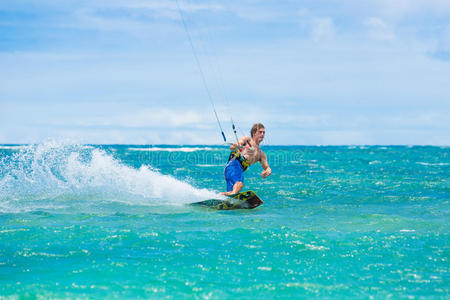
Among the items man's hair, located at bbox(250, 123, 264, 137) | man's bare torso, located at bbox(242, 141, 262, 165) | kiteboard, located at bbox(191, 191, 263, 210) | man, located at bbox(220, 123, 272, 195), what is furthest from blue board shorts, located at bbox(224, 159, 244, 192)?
man's hair, located at bbox(250, 123, 264, 137)

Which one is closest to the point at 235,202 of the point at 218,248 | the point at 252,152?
the point at 252,152

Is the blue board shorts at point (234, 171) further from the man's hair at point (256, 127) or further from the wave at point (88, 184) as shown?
the wave at point (88, 184)

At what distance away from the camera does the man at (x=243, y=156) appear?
1188 centimetres

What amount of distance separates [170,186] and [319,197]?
14.9 feet

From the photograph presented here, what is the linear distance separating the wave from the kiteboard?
1309 millimetres

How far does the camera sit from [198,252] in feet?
23.4

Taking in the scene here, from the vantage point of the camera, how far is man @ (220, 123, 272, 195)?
11883 mm

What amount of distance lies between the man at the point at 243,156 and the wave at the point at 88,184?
4.40 feet

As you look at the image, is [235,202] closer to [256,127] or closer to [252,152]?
[252,152]

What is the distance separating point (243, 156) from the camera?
474 inches

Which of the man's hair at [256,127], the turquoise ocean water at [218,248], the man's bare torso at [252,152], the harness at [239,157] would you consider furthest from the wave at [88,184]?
the man's hair at [256,127]

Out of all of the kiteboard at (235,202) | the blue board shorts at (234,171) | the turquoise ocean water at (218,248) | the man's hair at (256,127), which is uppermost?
the man's hair at (256,127)

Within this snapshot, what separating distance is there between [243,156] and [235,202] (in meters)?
1.18

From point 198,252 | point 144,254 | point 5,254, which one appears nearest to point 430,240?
point 198,252
